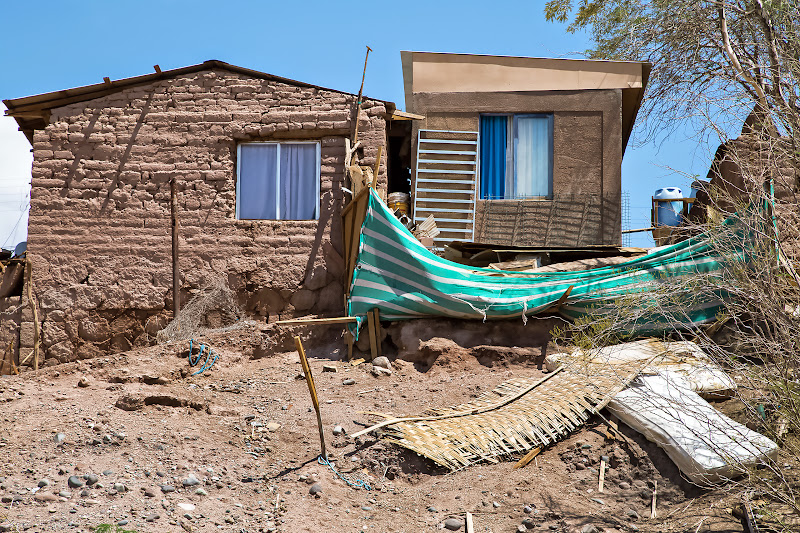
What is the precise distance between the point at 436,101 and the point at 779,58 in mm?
4569

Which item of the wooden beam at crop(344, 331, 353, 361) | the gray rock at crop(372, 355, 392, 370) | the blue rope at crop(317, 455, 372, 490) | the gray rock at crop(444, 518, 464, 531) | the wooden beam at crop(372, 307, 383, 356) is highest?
the wooden beam at crop(372, 307, 383, 356)

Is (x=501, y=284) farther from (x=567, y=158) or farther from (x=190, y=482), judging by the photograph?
(x=190, y=482)

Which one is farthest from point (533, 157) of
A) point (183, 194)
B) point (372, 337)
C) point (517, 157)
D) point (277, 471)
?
point (277, 471)

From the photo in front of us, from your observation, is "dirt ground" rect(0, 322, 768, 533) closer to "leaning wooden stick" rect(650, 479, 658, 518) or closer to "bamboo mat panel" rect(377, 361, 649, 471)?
"leaning wooden stick" rect(650, 479, 658, 518)

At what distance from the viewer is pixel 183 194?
9.59 m

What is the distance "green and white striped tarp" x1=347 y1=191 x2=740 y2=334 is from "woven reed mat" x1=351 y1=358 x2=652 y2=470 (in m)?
1.09

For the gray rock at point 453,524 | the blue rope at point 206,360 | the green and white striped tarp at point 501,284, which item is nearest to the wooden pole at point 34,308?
the blue rope at point 206,360

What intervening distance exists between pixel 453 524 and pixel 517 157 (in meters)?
6.40

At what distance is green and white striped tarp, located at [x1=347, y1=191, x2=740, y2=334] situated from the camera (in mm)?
8250

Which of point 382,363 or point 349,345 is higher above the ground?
point 349,345

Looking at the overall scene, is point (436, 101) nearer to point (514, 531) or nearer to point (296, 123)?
point (296, 123)

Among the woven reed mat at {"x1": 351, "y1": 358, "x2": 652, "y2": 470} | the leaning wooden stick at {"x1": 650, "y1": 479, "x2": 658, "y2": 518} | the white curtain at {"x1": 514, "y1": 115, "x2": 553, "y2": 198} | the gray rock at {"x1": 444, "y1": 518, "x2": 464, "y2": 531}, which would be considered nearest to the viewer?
the gray rock at {"x1": 444, "y1": 518, "x2": 464, "y2": 531}

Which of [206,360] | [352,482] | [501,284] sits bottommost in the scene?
[352,482]

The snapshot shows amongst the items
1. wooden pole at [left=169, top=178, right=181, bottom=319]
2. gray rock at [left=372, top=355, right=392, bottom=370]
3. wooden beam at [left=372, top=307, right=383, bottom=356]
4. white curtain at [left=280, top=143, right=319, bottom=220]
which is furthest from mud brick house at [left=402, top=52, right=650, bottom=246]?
Answer: wooden pole at [left=169, top=178, right=181, bottom=319]
